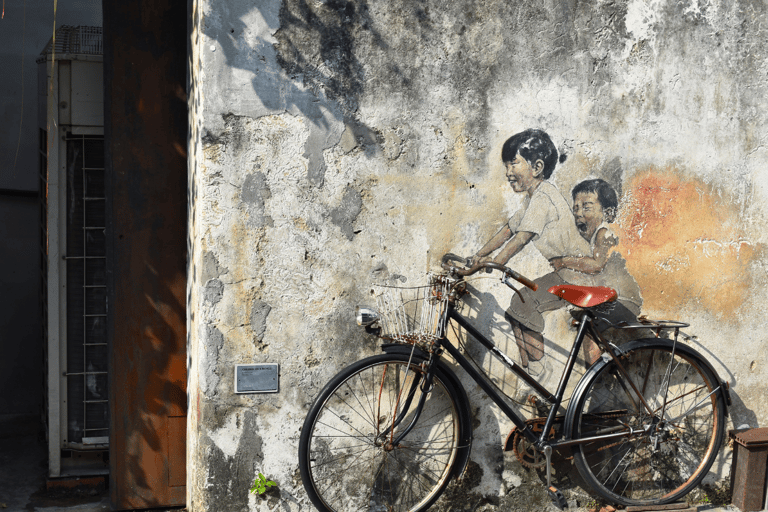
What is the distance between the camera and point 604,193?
3666 millimetres

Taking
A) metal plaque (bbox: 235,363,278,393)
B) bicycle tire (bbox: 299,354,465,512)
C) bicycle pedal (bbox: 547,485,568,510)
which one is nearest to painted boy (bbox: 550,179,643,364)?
bicycle pedal (bbox: 547,485,568,510)

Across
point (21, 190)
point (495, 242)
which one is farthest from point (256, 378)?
point (21, 190)

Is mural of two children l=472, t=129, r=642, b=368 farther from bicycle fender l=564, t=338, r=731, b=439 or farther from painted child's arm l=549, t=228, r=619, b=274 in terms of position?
bicycle fender l=564, t=338, r=731, b=439

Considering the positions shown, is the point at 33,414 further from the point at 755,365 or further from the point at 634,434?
the point at 755,365

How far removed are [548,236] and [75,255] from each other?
301 cm

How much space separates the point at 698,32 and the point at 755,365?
7.03 feet

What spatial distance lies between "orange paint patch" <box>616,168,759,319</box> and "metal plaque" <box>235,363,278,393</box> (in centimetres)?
221

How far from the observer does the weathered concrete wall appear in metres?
3.29

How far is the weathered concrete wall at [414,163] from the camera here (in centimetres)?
329

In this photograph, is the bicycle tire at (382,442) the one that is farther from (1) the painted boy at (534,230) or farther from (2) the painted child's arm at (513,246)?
(2) the painted child's arm at (513,246)

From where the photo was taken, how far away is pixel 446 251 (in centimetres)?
353

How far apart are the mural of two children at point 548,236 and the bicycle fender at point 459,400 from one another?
0.50 m

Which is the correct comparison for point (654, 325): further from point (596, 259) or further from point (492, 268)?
point (492, 268)

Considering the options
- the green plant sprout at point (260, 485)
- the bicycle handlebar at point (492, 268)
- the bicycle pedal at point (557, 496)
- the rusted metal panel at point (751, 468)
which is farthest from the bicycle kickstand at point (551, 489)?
the green plant sprout at point (260, 485)
